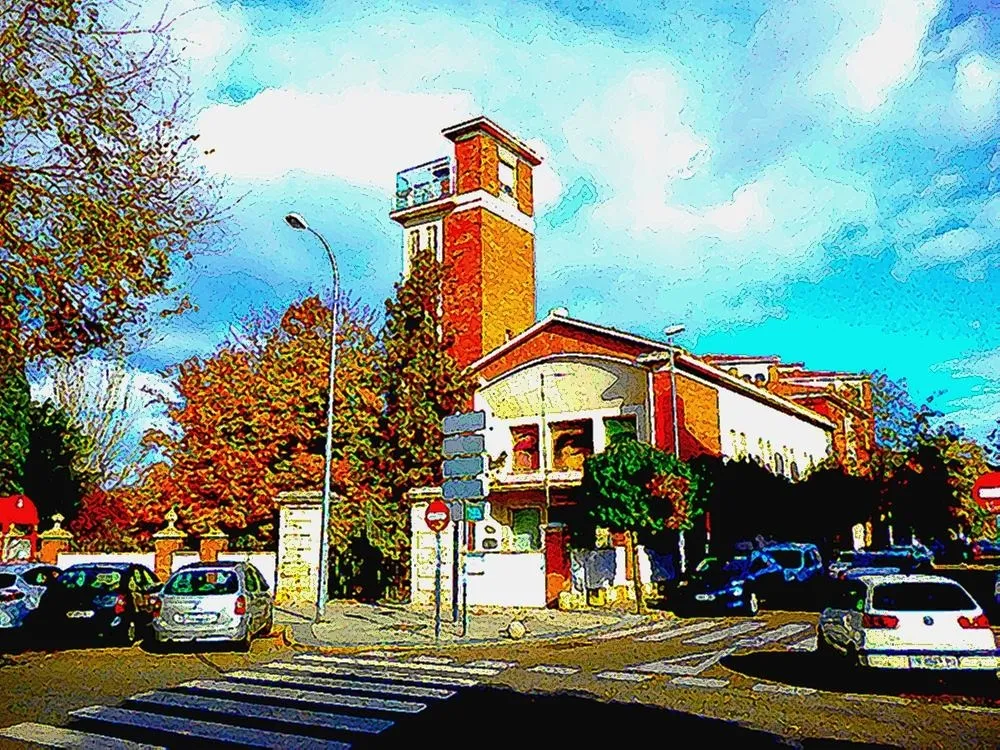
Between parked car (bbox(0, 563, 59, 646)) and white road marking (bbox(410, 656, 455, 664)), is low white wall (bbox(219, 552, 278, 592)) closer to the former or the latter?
parked car (bbox(0, 563, 59, 646))

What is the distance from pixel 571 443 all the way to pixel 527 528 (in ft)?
11.6

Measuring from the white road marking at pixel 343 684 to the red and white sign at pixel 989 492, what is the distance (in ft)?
29.5

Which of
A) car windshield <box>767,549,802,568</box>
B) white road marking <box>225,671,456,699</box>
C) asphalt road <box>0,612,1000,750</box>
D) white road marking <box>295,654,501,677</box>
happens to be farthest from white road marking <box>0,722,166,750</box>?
car windshield <box>767,549,802,568</box>

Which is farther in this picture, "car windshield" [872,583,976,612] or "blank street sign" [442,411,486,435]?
"blank street sign" [442,411,486,435]

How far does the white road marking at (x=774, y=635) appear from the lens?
16938 millimetres

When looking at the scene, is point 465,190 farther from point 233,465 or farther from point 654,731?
point 654,731

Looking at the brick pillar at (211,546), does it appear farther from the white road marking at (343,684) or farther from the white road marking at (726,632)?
the white road marking at (726,632)

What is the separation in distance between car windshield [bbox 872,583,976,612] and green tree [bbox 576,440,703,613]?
14226 millimetres

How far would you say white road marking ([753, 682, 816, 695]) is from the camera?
1145 centimetres

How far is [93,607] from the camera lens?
56.0ft

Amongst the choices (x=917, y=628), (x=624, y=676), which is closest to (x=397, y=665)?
(x=624, y=676)

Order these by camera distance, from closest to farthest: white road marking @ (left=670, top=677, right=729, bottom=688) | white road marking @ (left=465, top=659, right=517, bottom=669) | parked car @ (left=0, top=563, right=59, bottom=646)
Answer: white road marking @ (left=670, top=677, right=729, bottom=688)
white road marking @ (left=465, top=659, right=517, bottom=669)
parked car @ (left=0, top=563, right=59, bottom=646)

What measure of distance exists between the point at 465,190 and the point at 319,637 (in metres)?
25.1

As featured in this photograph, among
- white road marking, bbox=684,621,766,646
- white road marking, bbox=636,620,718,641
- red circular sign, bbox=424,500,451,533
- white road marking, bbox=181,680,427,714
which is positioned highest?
red circular sign, bbox=424,500,451,533
